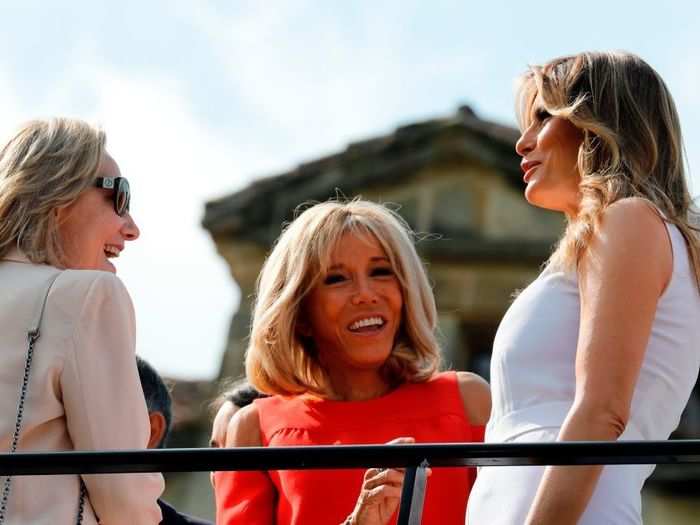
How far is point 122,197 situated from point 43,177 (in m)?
0.19

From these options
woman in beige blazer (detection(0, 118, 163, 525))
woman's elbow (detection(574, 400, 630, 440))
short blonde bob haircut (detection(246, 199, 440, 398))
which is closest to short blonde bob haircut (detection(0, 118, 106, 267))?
woman in beige blazer (detection(0, 118, 163, 525))

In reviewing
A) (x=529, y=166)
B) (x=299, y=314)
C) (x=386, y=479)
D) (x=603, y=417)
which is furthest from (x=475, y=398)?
(x=603, y=417)

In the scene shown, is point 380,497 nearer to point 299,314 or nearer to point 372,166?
point 299,314

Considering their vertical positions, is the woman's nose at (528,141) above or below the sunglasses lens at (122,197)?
above

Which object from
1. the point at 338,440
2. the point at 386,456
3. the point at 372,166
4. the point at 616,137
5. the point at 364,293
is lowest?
the point at 372,166

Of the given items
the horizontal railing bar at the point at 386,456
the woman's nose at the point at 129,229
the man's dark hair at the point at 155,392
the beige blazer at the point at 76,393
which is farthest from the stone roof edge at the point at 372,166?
the horizontal railing bar at the point at 386,456

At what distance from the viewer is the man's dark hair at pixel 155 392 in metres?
5.38

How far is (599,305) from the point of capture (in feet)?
11.8

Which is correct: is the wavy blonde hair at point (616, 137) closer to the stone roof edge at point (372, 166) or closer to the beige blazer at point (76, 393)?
the beige blazer at point (76, 393)

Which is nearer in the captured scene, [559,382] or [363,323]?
[559,382]

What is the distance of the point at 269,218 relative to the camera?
14.8 meters

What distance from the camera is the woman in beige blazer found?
3740 mm

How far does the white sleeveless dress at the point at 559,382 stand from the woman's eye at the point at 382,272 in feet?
3.29

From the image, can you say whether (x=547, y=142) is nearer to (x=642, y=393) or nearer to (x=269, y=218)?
(x=642, y=393)
